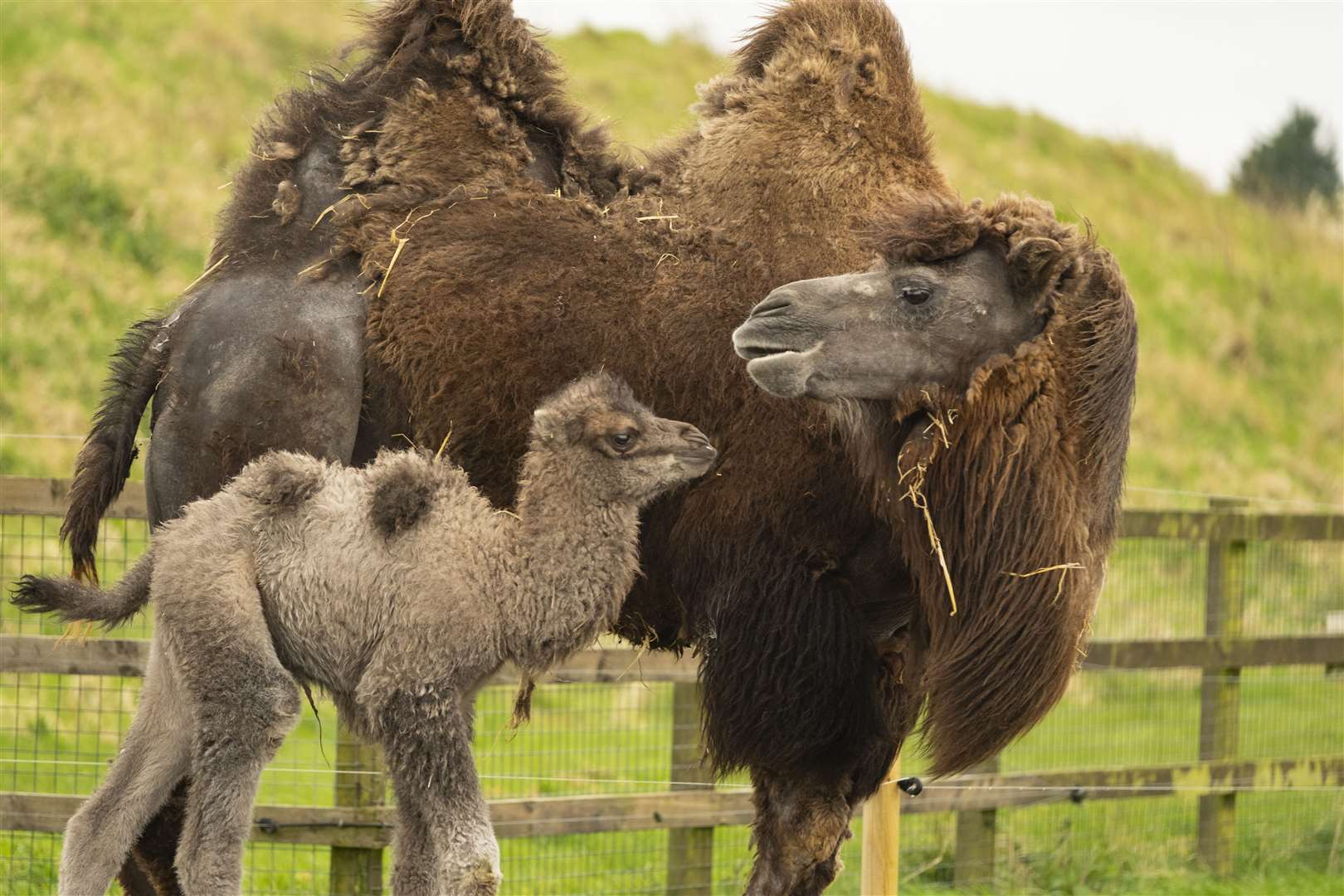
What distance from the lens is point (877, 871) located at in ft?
19.9

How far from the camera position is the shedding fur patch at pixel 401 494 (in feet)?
13.4

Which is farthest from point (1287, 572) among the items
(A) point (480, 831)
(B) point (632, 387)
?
(A) point (480, 831)

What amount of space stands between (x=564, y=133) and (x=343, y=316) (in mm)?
1010

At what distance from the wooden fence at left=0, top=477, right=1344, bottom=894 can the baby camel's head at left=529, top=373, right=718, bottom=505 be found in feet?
6.11

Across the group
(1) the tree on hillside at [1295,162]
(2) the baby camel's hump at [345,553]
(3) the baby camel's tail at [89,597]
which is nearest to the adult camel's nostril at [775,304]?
(2) the baby camel's hump at [345,553]

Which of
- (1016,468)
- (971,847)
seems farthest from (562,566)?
(971,847)

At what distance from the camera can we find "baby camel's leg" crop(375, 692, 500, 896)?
3908mm

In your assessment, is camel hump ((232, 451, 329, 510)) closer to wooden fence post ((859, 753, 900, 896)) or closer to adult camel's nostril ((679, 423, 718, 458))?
adult camel's nostril ((679, 423, 718, 458))

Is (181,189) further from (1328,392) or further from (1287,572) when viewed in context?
(1328,392)

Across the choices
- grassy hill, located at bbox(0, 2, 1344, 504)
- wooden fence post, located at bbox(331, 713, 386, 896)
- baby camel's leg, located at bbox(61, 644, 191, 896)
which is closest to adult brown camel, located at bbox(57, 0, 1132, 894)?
baby camel's leg, located at bbox(61, 644, 191, 896)

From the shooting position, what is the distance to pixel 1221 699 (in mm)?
8805

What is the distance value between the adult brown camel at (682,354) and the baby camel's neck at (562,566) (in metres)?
0.40

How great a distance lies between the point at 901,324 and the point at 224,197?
11.8 metres

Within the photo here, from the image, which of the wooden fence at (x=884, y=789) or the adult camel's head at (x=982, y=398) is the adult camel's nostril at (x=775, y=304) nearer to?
the adult camel's head at (x=982, y=398)
